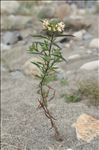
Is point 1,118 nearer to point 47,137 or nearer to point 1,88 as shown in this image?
point 47,137

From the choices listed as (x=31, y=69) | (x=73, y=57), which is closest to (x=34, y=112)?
(x=31, y=69)

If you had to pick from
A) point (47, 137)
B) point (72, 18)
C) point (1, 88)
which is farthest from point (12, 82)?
point (72, 18)

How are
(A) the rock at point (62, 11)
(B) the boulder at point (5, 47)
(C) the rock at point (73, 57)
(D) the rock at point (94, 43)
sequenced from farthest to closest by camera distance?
(A) the rock at point (62, 11) < (B) the boulder at point (5, 47) < (D) the rock at point (94, 43) < (C) the rock at point (73, 57)

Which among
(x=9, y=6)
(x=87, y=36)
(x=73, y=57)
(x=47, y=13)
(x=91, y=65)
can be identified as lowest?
(x=91, y=65)

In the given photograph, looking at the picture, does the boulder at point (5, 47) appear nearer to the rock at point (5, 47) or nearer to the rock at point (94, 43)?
the rock at point (5, 47)

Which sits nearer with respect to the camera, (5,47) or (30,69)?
(30,69)

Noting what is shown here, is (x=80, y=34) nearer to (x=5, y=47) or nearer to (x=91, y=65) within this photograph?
(x=5, y=47)

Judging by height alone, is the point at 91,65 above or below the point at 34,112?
above

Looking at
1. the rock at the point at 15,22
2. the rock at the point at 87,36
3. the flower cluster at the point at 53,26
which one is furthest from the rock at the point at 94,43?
the flower cluster at the point at 53,26
